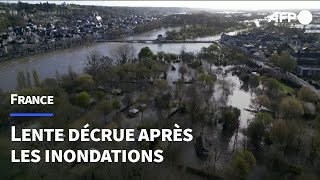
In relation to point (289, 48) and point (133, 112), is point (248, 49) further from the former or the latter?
point (133, 112)


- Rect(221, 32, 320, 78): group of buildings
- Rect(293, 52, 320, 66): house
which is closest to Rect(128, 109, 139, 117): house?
Rect(221, 32, 320, 78): group of buildings

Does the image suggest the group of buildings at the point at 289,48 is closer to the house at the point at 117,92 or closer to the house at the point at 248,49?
the house at the point at 248,49

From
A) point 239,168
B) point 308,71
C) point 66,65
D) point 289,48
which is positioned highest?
point 289,48

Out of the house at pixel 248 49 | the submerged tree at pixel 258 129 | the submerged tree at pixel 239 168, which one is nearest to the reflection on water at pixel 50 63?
the house at pixel 248 49

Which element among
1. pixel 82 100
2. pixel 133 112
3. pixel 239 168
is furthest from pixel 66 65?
pixel 239 168

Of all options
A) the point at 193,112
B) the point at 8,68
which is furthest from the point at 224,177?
the point at 8,68

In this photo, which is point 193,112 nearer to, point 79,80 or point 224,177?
point 224,177

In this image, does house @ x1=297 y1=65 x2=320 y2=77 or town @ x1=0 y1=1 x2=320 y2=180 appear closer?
town @ x1=0 y1=1 x2=320 y2=180

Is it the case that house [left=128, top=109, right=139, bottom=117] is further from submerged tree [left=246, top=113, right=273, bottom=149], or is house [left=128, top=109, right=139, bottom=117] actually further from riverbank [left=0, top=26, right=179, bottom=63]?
riverbank [left=0, top=26, right=179, bottom=63]

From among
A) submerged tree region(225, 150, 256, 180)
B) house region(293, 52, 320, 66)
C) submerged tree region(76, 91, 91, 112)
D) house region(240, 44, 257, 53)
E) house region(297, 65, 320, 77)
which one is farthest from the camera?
house region(240, 44, 257, 53)
